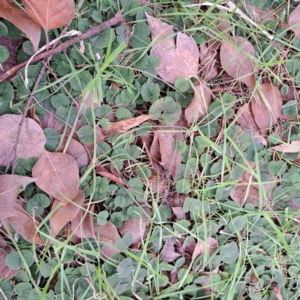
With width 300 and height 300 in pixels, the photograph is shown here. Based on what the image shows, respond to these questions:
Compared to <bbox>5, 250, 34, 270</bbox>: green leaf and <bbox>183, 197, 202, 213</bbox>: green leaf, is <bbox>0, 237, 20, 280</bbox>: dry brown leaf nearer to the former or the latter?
<bbox>5, 250, 34, 270</bbox>: green leaf

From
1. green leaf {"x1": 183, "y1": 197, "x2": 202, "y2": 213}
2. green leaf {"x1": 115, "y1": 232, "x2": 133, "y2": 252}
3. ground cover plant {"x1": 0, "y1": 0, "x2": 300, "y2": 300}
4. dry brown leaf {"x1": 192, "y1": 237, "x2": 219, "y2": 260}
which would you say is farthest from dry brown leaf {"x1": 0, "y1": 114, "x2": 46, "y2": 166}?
dry brown leaf {"x1": 192, "y1": 237, "x2": 219, "y2": 260}

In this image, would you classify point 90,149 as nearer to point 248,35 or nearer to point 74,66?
point 74,66

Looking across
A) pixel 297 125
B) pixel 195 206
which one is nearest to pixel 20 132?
pixel 195 206

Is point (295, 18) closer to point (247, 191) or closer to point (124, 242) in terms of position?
point (247, 191)

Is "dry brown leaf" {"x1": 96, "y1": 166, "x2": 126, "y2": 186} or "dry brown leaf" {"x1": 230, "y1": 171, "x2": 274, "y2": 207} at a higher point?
"dry brown leaf" {"x1": 96, "y1": 166, "x2": 126, "y2": 186}

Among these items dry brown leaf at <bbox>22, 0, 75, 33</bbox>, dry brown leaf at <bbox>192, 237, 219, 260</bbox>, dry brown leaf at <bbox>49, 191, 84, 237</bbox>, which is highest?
dry brown leaf at <bbox>22, 0, 75, 33</bbox>

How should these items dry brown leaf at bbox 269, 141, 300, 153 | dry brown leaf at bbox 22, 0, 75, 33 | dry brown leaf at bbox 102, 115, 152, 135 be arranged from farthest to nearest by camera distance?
1. dry brown leaf at bbox 269, 141, 300, 153
2. dry brown leaf at bbox 102, 115, 152, 135
3. dry brown leaf at bbox 22, 0, 75, 33

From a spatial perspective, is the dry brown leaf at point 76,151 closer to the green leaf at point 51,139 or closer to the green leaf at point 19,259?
the green leaf at point 51,139
